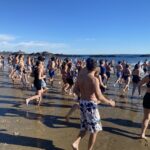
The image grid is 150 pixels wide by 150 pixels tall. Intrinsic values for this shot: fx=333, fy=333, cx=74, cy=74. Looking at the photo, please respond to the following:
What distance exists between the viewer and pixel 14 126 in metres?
8.85

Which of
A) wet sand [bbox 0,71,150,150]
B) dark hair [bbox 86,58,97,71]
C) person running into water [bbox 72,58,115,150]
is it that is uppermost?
dark hair [bbox 86,58,97,71]

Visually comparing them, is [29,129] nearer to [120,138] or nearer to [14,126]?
[14,126]

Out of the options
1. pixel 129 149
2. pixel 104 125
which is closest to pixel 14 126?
pixel 104 125

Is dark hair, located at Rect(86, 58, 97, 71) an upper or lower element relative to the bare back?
upper

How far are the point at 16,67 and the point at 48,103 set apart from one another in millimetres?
8030

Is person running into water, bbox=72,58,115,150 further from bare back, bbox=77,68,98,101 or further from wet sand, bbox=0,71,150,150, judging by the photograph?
wet sand, bbox=0,71,150,150

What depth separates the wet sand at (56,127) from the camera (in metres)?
7.46

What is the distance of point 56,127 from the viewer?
888 centimetres

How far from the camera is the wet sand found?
7465 millimetres

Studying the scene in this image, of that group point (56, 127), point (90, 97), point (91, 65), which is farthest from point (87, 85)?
point (56, 127)

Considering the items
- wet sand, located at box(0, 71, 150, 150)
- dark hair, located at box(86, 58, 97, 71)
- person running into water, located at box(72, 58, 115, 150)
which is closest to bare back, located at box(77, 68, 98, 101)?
person running into water, located at box(72, 58, 115, 150)

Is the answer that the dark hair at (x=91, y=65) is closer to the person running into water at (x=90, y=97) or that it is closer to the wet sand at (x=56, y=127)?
the person running into water at (x=90, y=97)

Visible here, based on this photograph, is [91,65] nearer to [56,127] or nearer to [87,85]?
[87,85]

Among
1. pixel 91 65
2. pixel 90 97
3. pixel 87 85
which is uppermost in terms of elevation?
pixel 91 65
